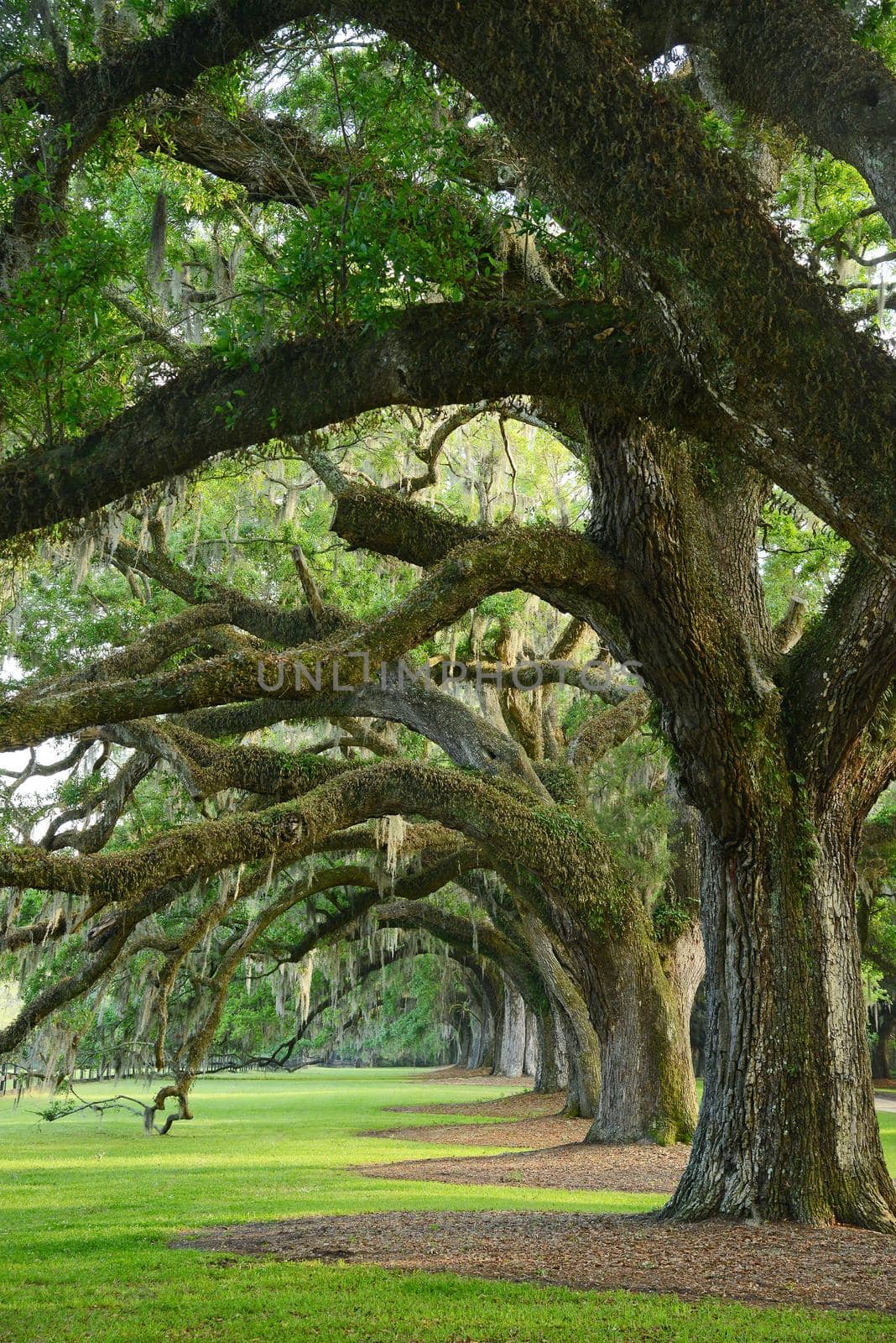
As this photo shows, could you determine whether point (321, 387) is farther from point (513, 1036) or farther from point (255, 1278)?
point (513, 1036)

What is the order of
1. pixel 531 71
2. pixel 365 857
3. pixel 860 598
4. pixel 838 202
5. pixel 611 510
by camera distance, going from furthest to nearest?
pixel 365 857, pixel 838 202, pixel 611 510, pixel 860 598, pixel 531 71

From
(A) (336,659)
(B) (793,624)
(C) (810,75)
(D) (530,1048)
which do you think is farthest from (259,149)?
(D) (530,1048)

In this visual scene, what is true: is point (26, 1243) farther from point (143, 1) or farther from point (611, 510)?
point (143, 1)

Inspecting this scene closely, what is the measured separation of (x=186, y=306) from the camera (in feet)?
36.9

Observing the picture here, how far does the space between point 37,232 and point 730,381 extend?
4.70m

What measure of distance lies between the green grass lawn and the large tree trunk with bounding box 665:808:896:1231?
154 centimetres

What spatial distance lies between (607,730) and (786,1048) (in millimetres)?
7975

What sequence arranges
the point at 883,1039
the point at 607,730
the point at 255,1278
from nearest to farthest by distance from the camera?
the point at 255,1278, the point at 607,730, the point at 883,1039

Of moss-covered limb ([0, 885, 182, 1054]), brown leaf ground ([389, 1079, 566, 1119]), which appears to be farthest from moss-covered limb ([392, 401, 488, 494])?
brown leaf ground ([389, 1079, 566, 1119])

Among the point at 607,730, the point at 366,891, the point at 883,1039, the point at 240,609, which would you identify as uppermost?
the point at 240,609

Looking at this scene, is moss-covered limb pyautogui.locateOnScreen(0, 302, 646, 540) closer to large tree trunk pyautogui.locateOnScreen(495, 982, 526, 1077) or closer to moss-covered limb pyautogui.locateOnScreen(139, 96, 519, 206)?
moss-covered limb pyautogui.locateOnScreen(139, 96, 519, 206)

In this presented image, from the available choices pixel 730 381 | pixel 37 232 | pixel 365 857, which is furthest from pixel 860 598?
pixel 365 857

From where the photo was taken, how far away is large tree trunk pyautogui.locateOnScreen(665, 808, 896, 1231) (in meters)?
6.57

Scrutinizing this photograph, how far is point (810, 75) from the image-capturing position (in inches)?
197
